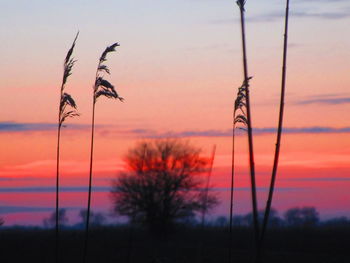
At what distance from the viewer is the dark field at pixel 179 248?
1485 inches

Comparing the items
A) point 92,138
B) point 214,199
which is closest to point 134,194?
point 214,199

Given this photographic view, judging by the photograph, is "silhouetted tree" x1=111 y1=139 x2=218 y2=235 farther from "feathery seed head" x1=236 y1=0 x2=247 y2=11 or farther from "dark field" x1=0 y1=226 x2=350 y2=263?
"feathery seed head" x1=236 y1=0 x2=247 y2=11

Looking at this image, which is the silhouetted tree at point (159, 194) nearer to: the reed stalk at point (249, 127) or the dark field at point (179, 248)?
the dark field at point (179, 248)

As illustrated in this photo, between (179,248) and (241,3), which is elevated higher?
(241,3)

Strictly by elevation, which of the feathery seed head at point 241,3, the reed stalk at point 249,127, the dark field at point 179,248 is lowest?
the dark field at point 179,248

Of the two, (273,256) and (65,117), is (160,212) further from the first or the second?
(65,117)

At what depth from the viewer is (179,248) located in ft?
165

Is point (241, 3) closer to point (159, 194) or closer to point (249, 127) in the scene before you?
point (249, 127)

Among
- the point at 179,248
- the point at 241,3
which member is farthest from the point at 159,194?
the point at 241,3

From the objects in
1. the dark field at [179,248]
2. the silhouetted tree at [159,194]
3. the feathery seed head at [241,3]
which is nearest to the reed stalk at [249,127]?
the feathery seed head at [241,3]

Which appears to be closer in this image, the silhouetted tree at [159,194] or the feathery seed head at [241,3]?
the feathery seed head at [241,3]

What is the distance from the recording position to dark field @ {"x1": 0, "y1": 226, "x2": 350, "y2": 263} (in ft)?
124

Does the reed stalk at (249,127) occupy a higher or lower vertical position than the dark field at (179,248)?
higher

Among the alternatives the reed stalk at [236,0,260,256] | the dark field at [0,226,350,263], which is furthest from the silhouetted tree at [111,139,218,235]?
the reed stalk at [236,0,260,256]
